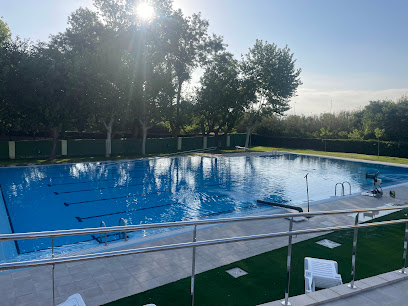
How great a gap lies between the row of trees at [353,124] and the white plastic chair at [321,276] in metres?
30.5

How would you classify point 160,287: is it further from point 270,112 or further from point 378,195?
point 270,112

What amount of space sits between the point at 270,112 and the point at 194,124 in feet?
30.1

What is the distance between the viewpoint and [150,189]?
16.5 metres

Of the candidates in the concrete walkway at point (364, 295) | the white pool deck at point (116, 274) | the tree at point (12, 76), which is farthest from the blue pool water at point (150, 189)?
the concrete walkway at point (364, 295)

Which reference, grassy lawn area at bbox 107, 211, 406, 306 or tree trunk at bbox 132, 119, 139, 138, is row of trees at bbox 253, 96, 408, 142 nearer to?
tree trunk at bbox 132, 119, 139, 138

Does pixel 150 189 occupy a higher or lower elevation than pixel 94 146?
lower

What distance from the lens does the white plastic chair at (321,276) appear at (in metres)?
5.59

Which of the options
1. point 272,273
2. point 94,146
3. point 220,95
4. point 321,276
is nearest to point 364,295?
point 321,276

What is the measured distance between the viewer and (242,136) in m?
41.1

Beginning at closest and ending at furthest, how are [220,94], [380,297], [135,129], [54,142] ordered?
1. [380,297]
2. [54,142]
3. [135,129]
4. [220,94]

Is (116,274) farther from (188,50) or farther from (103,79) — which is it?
(188,50)

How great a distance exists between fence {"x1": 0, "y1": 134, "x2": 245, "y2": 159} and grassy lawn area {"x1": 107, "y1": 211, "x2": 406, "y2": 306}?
73.3 ft

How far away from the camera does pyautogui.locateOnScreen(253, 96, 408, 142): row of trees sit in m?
33.7

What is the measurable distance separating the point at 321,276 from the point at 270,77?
32.2 metres
